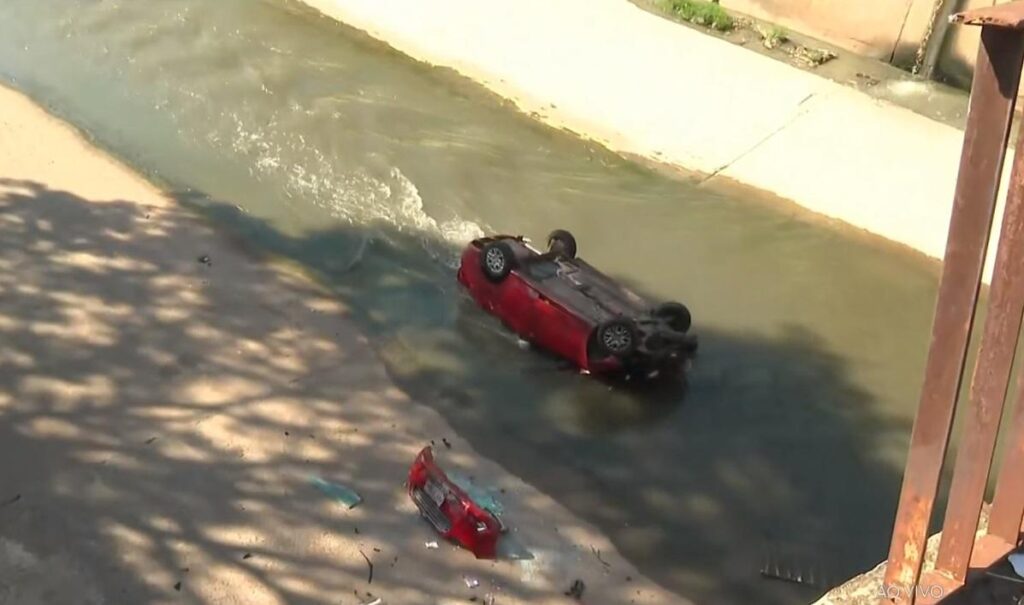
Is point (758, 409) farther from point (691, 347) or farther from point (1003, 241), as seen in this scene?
point (1003, 241)

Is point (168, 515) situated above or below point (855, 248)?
below

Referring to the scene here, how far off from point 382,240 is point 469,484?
3.26 metres

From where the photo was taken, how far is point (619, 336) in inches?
312

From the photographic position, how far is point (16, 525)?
6227mm

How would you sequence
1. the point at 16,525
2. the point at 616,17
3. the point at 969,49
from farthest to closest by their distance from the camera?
1. the point at 616,17
2. the point at 969,49
3. the point at 16,525

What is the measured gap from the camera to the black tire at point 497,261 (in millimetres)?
8477

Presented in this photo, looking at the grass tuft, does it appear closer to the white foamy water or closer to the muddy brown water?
the muddy brown water

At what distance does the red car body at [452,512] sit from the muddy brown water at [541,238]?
0.80 meters

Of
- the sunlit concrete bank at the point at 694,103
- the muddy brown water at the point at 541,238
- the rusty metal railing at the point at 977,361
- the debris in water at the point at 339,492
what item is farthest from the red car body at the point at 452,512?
the sunlit concrete bank at the point at 694,103

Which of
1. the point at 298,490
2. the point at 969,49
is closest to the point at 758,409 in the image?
the point at 298,490

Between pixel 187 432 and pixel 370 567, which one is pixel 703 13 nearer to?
pixel 187 432

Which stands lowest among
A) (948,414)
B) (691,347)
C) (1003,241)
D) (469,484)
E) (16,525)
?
(16,525)

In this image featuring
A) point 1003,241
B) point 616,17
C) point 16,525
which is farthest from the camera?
point 616,17

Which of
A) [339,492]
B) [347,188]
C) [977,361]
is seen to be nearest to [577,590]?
[339,492]
